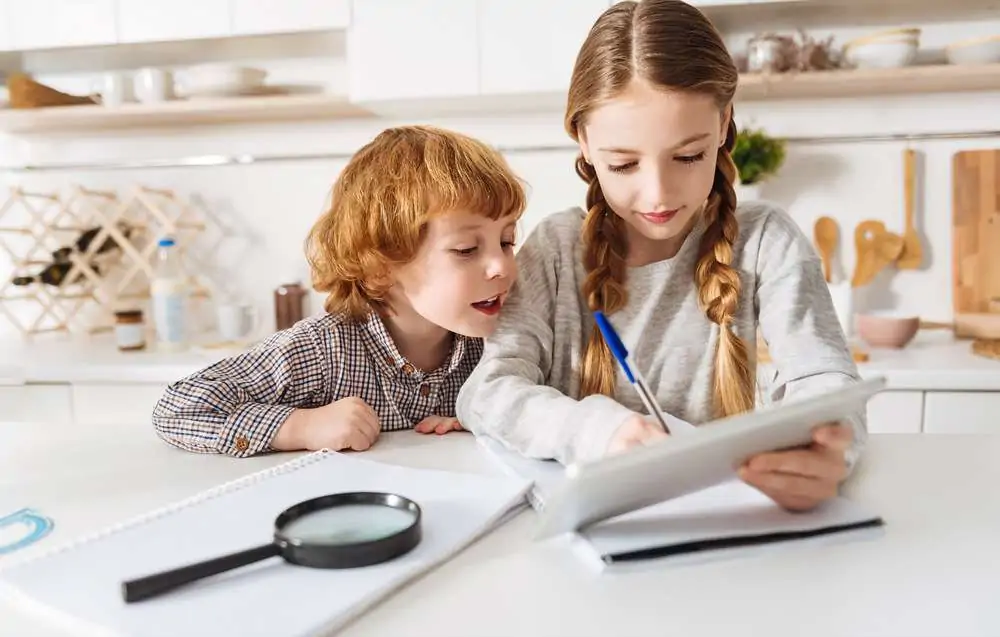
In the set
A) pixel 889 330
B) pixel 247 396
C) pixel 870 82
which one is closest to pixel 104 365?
pixel 247 396

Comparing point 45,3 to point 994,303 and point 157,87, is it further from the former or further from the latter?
point 994,303

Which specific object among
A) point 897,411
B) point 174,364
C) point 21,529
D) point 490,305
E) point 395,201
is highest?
point 395,201

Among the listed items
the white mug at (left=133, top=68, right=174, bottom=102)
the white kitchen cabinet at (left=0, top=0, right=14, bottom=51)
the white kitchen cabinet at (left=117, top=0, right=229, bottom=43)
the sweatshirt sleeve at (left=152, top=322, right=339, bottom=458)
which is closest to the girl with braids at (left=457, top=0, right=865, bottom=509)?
the sweatshirt sleeve at (left=152, top=322, right=339, bottom=458)

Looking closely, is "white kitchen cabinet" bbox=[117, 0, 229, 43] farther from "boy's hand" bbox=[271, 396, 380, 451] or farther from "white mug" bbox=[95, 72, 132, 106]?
"boy's hand" bbox=[271, 396, 380, 451]

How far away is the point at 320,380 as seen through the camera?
98cm

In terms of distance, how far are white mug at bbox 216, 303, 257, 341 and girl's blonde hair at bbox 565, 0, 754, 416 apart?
55.9 inches

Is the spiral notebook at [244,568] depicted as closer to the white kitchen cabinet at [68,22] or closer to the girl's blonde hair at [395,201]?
the girl's blonde hair at [395,201]

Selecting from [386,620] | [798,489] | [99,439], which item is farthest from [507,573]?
[99,439]

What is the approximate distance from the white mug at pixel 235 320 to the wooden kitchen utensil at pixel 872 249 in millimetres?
1587

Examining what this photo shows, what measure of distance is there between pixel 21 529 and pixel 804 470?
58 centimetres

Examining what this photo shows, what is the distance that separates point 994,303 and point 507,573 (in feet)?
6.08

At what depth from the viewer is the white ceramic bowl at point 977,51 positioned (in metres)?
1.72

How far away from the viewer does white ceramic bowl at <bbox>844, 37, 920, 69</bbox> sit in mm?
1736

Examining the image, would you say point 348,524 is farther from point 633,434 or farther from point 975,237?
point 975,237
